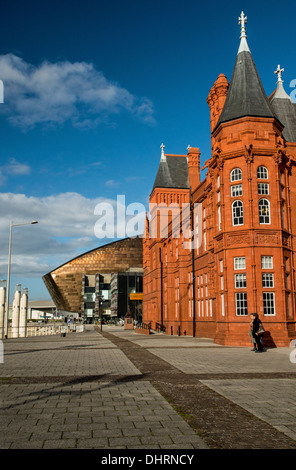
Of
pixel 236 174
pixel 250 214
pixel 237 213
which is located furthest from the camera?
pixel 236 174

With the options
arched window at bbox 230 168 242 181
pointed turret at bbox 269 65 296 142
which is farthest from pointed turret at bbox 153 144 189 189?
arched window at bbox 230 168 242 181

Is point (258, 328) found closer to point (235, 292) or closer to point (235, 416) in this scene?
point (235, 292)

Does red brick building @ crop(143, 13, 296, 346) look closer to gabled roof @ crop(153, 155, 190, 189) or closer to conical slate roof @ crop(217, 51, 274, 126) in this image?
conical slate roof @ crop(217, 51, 274, 126)

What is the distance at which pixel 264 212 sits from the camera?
2480cm

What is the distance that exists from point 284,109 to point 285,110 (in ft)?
0.38

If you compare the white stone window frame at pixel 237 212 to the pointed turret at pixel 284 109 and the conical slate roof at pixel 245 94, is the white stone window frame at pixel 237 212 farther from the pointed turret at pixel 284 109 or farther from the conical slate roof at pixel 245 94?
the pointed turret at pixel 284 109

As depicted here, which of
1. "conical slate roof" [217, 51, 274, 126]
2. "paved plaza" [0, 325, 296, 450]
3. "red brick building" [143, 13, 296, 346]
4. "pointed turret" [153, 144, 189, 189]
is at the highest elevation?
"pointed turret" [153, 144, 189, 189]

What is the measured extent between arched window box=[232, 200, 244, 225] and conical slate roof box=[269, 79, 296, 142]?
771cm

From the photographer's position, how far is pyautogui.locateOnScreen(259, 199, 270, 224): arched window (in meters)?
24.8

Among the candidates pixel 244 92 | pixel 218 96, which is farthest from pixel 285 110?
pixel 244 92

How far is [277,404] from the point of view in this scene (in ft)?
27.5

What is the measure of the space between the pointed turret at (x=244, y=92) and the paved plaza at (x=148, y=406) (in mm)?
16543

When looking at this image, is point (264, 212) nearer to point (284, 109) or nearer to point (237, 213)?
point (237, 213)
